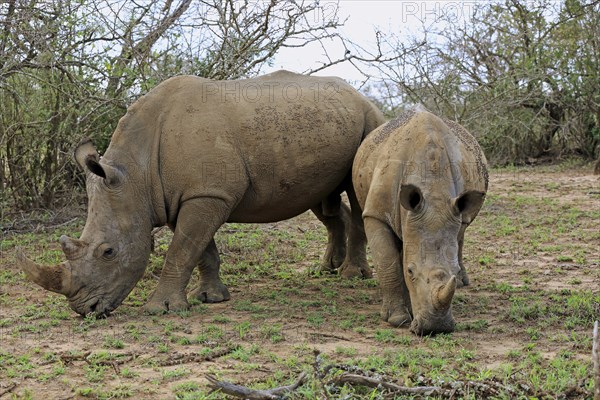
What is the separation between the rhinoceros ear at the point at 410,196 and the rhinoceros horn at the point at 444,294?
63 cm

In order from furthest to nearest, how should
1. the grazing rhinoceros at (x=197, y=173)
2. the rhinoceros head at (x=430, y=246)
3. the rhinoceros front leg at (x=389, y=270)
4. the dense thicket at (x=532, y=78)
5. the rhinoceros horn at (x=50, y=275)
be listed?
the dense thicket at (x=532, y=78)
the grazing rhinoceros at (x=197, y=173)
the rhinoceros horn at (x=50, y=275)
the rhinoceros front leg at (x=389, y=270)
the rhinoceros head at (x=430, y=246)

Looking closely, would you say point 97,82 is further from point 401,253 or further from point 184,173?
point 401,253

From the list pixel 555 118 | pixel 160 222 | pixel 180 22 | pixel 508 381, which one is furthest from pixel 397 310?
pixel 555 118

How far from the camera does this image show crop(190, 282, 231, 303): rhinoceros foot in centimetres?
786

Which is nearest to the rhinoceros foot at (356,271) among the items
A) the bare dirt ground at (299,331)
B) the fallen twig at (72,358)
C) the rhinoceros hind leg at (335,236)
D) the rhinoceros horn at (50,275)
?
the bare dirt ground at (299,331)

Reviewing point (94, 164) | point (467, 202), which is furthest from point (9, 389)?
point (467, 202)

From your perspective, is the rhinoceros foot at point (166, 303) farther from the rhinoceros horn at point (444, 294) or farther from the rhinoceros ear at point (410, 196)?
the rhinoceros horn at point (444, 294)

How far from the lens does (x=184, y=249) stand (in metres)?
7.43

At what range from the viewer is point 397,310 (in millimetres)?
6668

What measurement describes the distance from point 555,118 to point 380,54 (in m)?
9.99

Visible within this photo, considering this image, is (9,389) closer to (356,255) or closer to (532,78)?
(356,255)

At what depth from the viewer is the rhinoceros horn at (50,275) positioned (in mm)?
6892

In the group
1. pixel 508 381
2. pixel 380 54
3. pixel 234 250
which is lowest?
pixel 508 381

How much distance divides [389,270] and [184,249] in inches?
73.3
